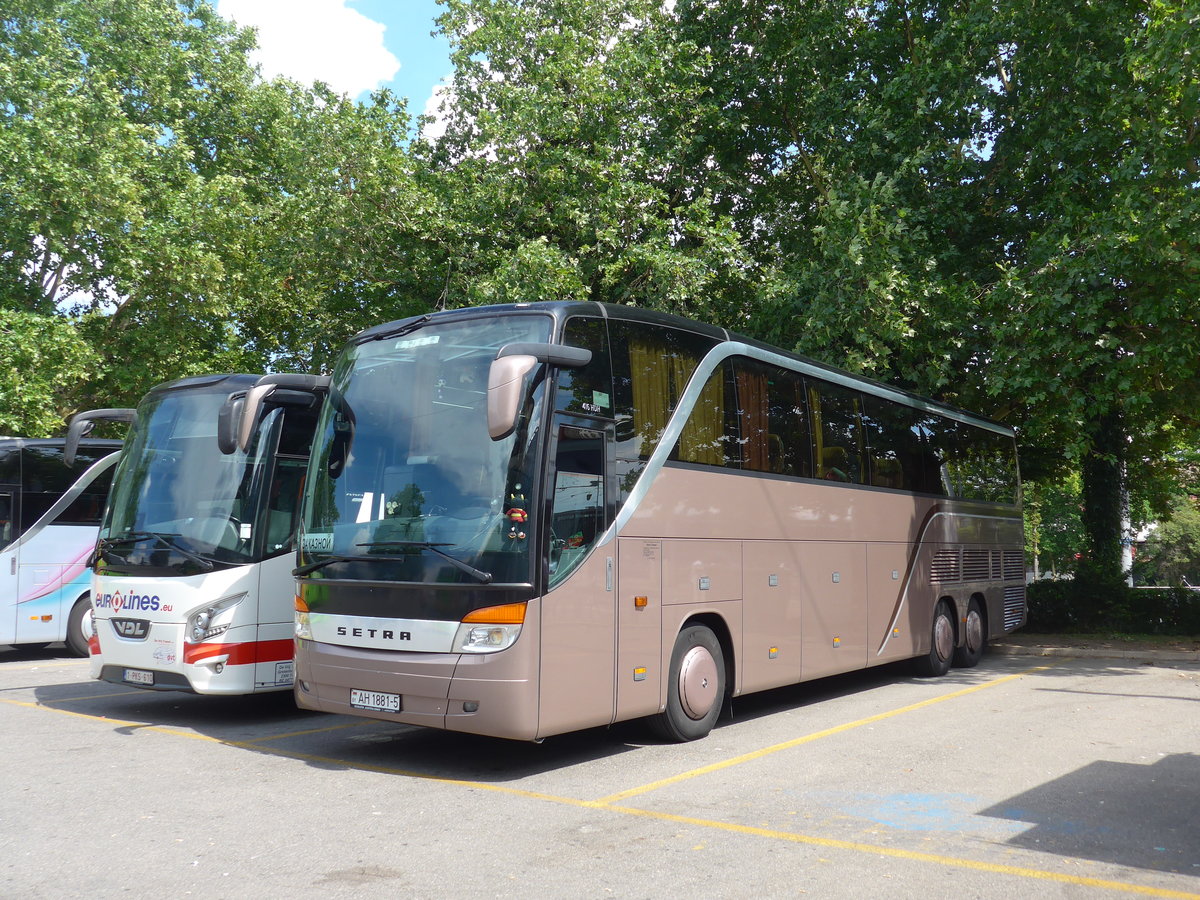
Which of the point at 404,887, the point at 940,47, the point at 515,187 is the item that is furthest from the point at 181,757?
the point at 940,47

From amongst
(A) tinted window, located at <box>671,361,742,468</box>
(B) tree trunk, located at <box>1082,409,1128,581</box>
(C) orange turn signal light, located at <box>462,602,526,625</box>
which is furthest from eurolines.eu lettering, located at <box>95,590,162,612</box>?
(B) tree trunk, located at <box>1082,409,1128,581</box>

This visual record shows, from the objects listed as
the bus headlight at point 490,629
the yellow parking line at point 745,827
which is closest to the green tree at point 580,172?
the yellow parking line at point 745,827

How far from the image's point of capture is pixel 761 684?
9.97 m

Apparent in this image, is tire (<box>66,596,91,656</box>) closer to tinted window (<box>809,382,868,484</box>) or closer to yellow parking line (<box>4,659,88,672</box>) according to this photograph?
yellow parking line (<box>4,659,88,672</box>)

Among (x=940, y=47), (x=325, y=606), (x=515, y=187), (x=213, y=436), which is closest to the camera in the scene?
(x=325, y=606)

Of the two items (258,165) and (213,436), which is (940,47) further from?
(258,165)

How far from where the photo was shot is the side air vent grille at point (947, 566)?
14.1m

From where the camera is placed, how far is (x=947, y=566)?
47.6ft

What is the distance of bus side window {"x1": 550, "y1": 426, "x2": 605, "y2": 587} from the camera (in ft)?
24.7

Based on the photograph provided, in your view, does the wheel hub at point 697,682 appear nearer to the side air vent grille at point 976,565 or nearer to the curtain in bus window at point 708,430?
the curtain in bus window at point 708,430

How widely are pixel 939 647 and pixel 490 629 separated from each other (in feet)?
29.3

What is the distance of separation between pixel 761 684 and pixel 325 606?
431cm

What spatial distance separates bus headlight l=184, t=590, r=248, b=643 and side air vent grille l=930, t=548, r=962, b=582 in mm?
9114

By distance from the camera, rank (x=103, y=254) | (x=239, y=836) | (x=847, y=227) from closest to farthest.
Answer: (x=239, y=836) < (x=847, y=227) < (x=103, y=254)
